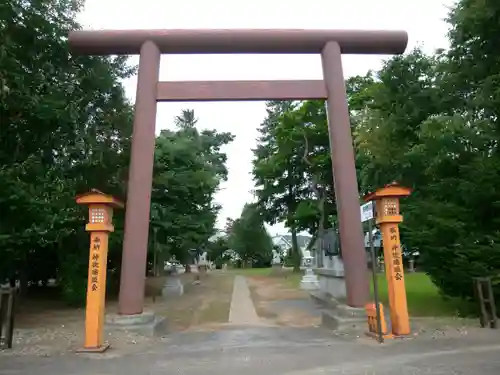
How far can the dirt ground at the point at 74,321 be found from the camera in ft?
29.0

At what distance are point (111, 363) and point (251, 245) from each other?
5196cm

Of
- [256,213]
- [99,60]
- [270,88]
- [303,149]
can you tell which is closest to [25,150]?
[99,60]

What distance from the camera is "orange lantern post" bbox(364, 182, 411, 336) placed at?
9.02 metres

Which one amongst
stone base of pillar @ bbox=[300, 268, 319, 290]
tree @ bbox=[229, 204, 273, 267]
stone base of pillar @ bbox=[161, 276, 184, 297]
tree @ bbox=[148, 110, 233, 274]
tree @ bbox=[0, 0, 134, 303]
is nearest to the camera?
tree @ bbox=[0, 0, 134, 303]

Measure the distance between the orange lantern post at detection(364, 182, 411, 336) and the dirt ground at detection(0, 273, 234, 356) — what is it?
4.74 m

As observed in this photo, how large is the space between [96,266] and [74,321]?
547 centimetres

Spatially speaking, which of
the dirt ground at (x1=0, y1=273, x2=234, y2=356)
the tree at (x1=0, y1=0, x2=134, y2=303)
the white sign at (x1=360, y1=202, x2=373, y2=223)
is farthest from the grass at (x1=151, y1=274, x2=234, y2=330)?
the white sign at (x1=360, y1=202, x2=373, y2=223)

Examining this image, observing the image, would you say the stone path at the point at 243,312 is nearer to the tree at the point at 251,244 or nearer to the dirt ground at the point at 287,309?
the dirt ground at the point at 287,309

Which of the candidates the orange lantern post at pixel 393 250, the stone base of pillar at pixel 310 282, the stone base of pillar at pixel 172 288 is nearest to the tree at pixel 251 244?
the stone base of pillar at pixel 310 282

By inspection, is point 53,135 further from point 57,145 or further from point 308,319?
point 308,319

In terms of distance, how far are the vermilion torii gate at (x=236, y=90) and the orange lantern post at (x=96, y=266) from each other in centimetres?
121

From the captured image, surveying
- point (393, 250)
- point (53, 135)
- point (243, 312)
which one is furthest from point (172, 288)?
point (393, 250)

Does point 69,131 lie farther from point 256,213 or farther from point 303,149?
point 256,213

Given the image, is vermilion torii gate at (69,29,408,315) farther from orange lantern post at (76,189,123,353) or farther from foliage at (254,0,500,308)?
foliage at (254,0,500,308)
